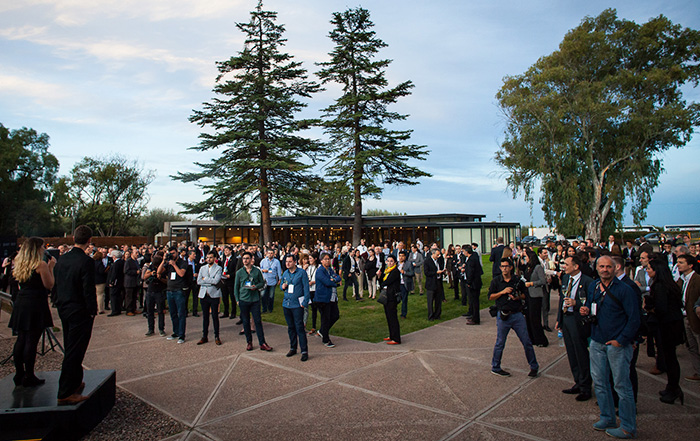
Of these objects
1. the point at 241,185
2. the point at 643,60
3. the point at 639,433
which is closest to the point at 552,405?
the point at 639,433

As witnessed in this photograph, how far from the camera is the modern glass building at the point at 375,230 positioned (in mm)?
38125

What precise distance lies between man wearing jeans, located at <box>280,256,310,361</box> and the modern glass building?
31.6 m

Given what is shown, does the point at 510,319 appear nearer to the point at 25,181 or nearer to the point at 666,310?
the point at 666,310

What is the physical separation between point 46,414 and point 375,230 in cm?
4100

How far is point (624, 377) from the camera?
4020mm

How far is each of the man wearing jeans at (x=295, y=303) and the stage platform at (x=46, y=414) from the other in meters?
3.18

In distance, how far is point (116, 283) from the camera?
39.3 feet

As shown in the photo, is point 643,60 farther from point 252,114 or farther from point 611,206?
point 252,114

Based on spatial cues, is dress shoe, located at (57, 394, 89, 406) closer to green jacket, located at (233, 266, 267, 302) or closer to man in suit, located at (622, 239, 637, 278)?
green jacket, located at (233, 266, 267, 302)

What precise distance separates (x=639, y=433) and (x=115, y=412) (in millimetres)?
6224

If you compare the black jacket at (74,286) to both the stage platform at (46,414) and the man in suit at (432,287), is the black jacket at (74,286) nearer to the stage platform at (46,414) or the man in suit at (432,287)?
the stage platform at (46,414)

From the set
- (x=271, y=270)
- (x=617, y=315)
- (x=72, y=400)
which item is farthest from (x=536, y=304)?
(x=72, y=400)

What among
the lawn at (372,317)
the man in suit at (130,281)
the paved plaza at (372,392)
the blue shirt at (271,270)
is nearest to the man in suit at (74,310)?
the paved plaza at (372,392)

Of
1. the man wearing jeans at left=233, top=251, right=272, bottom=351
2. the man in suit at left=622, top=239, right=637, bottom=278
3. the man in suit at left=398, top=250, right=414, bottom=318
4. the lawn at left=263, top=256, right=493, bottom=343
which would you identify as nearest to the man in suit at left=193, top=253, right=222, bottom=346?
the man wearing jeans at left=233, top=251, right=272, bottom=351
